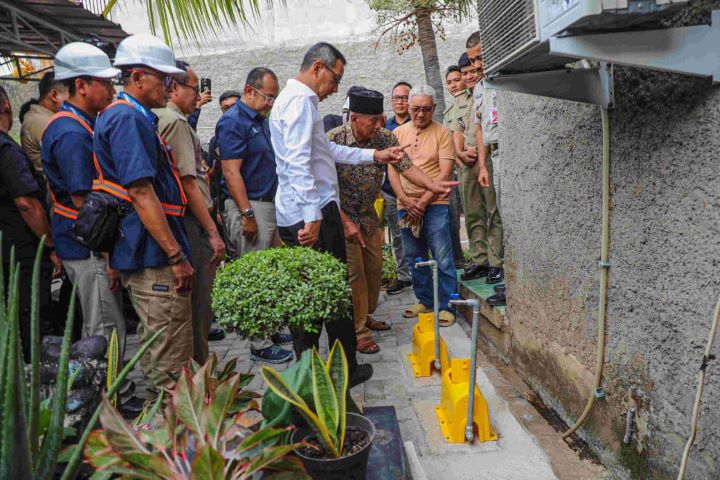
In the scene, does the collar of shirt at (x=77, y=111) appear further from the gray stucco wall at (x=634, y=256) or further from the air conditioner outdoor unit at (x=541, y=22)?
the gray stucco wall at (x=634, y=256)

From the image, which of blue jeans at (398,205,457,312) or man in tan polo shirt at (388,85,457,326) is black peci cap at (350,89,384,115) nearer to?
man in tan polo shirt at (388,85,457,326)

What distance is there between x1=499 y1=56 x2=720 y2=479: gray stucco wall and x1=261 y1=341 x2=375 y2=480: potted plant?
135 cm

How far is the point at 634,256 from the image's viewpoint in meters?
2.53

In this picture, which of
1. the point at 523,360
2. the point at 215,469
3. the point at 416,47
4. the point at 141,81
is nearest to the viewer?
the point at 215,469

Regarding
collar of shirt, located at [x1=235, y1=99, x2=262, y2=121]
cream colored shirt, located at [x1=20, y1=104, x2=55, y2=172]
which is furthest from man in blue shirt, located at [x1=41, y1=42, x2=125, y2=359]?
cream colored shirt, located at [x1=20, y1=104, x2=55, y2=172]

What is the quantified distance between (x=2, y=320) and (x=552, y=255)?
3000mm

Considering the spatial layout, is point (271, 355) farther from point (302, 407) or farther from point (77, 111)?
point (302, 407)

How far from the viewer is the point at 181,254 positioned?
3145mm

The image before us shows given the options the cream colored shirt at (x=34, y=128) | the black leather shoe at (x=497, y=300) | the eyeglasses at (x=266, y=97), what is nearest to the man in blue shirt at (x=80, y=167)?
the eyeglasses at (x=266, y=97)

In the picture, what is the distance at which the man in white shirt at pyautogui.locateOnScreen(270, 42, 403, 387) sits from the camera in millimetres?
3400

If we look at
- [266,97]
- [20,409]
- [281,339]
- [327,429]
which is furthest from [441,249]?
[20,409]

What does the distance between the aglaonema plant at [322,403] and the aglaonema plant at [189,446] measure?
0.21 m

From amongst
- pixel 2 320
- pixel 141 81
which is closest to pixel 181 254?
pixel 141 81

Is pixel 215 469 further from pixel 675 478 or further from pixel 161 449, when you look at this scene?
pixel 675 478
